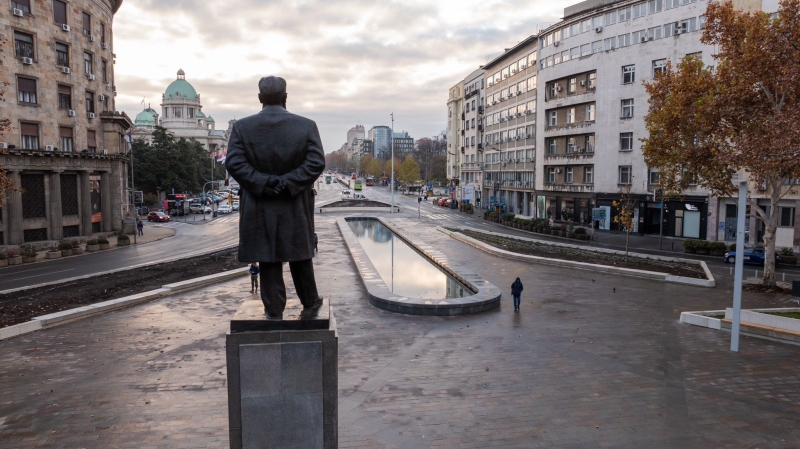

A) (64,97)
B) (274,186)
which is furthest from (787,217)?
(64,97)

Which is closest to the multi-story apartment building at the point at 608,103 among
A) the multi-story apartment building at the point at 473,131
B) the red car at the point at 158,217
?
the multi-story apartment building at the point at 473,131

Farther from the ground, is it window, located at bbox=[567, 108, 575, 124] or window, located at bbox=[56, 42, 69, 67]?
window, located at bbox=[56, 42, 69, 67]

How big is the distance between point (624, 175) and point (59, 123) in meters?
46.5

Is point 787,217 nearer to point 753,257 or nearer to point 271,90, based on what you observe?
point 753,257

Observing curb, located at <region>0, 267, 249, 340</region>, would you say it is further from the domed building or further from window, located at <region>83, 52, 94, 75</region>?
the domed building

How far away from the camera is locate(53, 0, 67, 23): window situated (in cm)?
3868

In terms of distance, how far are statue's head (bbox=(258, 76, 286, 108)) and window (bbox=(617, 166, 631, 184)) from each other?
47.2m

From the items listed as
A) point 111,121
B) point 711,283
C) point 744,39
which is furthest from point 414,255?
point 111,121

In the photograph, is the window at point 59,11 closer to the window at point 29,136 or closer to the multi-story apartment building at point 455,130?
the window at point 29,136

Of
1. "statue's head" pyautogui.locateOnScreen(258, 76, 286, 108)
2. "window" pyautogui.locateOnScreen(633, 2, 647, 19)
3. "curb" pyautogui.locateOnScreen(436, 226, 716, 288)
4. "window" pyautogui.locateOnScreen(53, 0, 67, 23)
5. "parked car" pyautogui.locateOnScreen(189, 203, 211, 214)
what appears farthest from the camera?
"parked car" pyautogui.locateOnScreen(189, 203, 211, 214)

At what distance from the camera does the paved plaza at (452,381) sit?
9.49 meters

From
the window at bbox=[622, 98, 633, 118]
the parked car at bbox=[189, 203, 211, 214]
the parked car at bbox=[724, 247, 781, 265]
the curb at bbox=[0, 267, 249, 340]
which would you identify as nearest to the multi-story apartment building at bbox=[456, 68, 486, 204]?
the window at bbox=[622, 98, 633, 118]

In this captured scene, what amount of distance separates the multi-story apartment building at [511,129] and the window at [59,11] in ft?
149

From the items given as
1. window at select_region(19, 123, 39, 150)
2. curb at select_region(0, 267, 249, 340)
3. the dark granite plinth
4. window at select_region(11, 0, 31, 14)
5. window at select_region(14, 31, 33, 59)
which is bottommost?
curb at select_region(0, 267, 249, 340)
